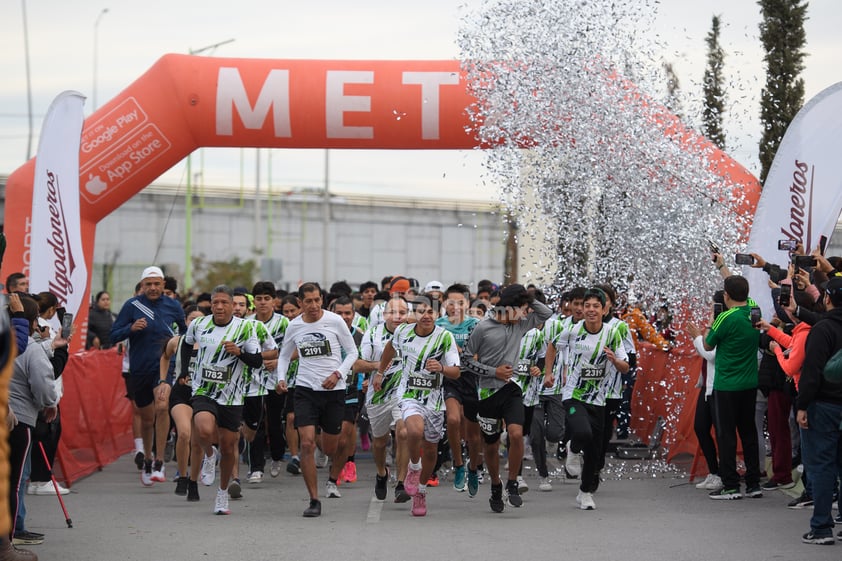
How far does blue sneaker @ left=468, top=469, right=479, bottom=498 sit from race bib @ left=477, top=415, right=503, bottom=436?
75cm

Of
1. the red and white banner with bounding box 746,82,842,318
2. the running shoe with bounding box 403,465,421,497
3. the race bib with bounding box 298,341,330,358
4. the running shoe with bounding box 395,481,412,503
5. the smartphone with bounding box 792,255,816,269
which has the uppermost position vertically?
the red and white banner with bounding box 746,82,842,318

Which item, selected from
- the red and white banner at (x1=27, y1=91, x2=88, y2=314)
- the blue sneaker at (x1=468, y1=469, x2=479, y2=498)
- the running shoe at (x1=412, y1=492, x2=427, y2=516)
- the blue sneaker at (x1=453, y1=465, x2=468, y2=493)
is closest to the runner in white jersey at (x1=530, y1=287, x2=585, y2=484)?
the blue sneaker at (x1=453, y1=465, x2=468, y2=493)

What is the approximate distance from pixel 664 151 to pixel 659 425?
125 inches

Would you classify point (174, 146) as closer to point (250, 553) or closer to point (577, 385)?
point (577, 385)

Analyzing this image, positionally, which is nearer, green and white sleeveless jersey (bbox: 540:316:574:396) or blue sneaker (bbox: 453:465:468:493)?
green and white sleeveless jersey (bbox: 540:316:574:396)

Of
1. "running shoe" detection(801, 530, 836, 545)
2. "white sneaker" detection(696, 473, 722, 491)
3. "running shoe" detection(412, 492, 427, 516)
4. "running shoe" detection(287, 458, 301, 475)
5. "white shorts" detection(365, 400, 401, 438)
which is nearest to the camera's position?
"running shoe" detection(801, 530, 836, 545)

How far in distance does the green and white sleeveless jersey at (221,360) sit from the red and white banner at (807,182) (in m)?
4.77

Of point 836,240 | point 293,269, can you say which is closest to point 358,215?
point 293,269

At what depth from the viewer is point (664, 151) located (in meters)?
13.8

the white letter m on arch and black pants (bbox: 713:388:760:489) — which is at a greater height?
the white letter m on arch

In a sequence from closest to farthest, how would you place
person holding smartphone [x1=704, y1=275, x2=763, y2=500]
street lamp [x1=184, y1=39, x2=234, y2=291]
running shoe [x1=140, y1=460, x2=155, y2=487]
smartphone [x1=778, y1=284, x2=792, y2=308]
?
smartphone [x1=778, y1=284, x2=792, y2=308], person holding smartphone [x1=704, y1=275, x2=763, y2=500], running shoe [x1=140, y1=460, x2=155, y2=487], street lamp [x1=184, y1=39, x2=234, y2=291]

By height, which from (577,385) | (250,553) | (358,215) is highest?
(358,215)

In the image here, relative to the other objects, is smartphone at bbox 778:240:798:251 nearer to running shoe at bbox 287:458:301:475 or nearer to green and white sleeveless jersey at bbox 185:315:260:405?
green and white sleeveless jersey at bbox 185:315:260:405

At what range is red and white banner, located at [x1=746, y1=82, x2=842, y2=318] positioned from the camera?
11.8m
